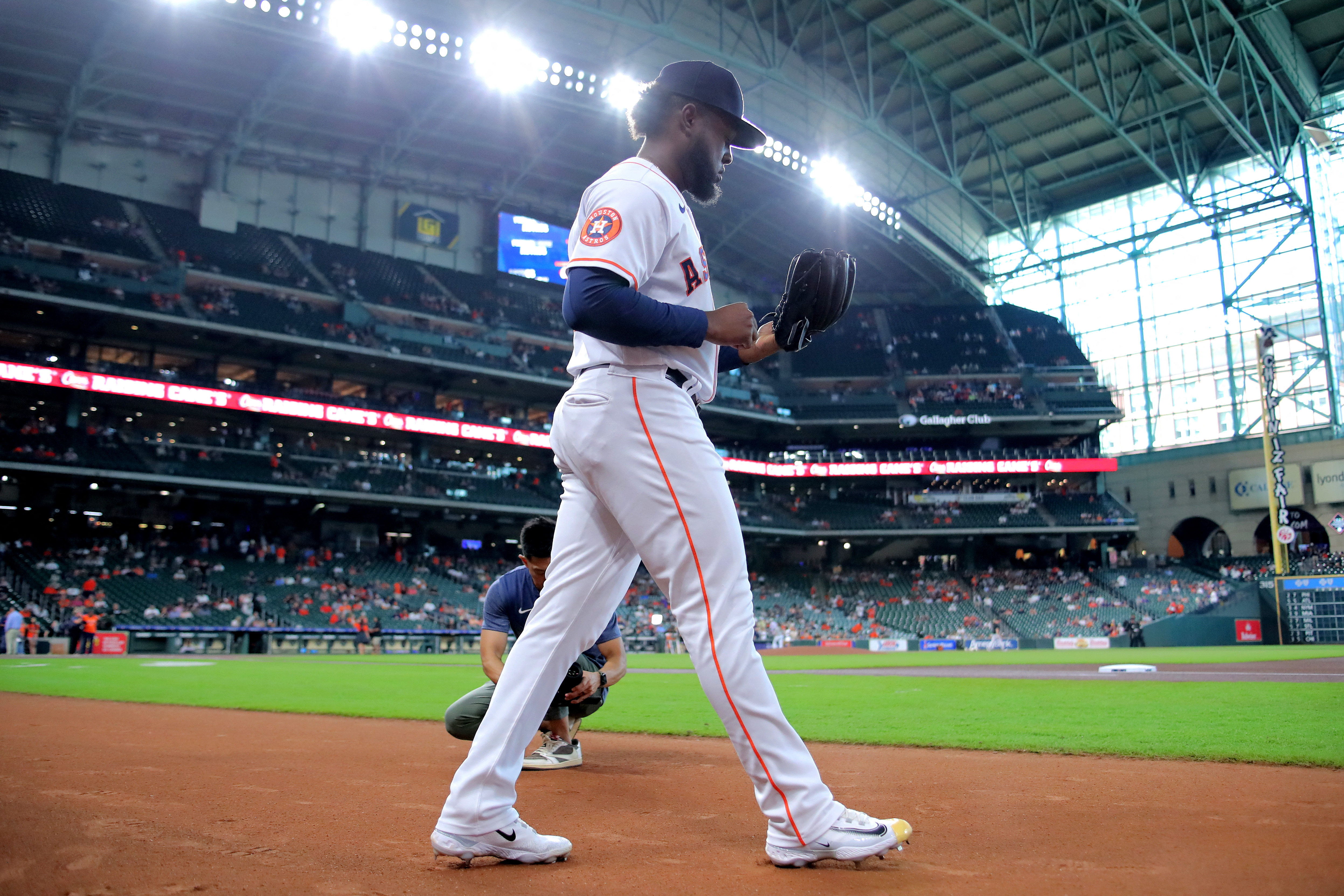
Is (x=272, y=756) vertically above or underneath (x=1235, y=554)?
underneath

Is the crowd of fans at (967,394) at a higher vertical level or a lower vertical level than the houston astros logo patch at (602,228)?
higher

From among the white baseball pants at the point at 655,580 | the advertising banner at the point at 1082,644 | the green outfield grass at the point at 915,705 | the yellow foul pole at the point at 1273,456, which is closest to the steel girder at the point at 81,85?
the green outfield grass at the point at 915,705

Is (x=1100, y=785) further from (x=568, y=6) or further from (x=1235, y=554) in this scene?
(x=1235, y=554)

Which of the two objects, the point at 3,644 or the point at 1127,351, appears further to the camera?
the point at 1127,351

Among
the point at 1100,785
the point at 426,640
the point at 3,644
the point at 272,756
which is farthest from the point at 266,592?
the point at 1100,785

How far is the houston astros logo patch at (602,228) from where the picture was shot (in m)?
2.76

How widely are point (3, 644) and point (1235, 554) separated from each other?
52882mm

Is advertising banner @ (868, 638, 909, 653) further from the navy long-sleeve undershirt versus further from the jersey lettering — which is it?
the navy long-sleeve undershirt

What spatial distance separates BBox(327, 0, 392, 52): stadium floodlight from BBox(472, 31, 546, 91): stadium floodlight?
11.0 feet

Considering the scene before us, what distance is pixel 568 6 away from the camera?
30.4m

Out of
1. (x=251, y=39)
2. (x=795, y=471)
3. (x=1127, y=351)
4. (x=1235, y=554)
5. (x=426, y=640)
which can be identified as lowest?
(x=426, y=640)

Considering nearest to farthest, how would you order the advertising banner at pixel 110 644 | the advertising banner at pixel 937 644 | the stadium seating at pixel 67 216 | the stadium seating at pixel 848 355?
the advertising banner at pixel 110 644
the stadium seating at pixel 67 216
the advertising banner at pixel 937 644
the stadium seating at pixel 848 355

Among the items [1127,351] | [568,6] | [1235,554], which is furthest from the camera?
[1127,351]

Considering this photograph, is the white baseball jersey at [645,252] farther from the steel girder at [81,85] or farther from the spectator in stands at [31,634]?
the steel girder at [81,85]
